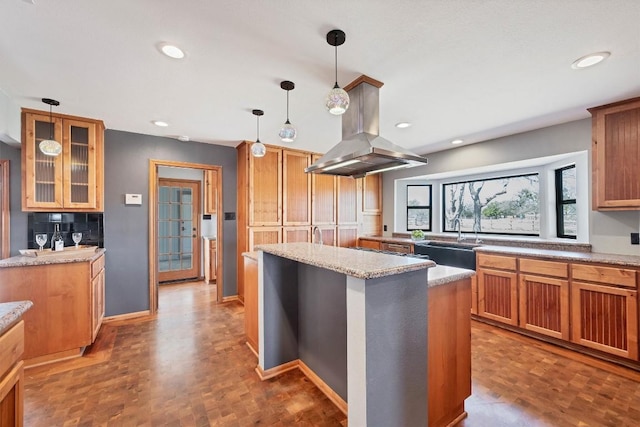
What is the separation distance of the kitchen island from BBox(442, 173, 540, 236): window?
114 inches

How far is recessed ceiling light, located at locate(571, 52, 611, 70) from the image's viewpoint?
5.89 feet

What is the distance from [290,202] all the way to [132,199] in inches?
83.4

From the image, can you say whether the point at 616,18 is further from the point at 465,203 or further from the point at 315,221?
the point at 315,221

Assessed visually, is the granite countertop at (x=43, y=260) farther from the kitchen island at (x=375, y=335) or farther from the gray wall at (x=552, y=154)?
the gray wall at (x=552, y=154)

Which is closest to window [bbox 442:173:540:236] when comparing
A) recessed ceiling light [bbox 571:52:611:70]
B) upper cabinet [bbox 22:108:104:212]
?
recessed ceiling light [bbox 571:52:611:70]

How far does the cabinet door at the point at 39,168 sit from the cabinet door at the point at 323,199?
315 cm

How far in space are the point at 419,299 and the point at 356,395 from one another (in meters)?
0.56

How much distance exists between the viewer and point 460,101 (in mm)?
2553

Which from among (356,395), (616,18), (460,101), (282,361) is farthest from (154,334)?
(616,18)

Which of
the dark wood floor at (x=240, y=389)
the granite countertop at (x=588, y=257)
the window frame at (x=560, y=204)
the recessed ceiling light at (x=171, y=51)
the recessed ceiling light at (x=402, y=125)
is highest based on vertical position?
the recessed ceiling light at (x=171, y=51)

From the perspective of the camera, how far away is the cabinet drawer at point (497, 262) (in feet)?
9.89

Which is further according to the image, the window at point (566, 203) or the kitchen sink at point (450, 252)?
the kitchen sink at point (450, 252)

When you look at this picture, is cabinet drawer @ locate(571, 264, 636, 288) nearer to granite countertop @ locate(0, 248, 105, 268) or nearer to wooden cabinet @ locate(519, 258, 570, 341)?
wooden cabinet @ locate(519, 258, 570, 341)

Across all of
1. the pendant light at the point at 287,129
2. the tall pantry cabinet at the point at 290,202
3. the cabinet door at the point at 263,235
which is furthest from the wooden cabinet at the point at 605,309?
the cabinet door at the point at 263,235
